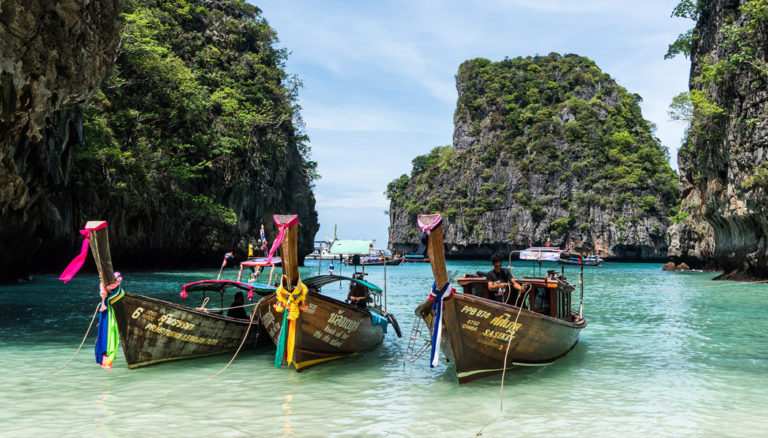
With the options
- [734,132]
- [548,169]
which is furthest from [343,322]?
[548,169]

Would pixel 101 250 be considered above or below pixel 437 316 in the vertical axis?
above

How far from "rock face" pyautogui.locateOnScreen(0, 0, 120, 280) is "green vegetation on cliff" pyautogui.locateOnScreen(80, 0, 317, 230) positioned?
841cm

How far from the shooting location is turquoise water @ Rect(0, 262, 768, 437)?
245 inches

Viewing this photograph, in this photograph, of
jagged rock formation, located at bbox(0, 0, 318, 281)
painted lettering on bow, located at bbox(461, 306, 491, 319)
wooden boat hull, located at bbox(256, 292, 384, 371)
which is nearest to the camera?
painted lettering on bow, located at bbox(461, 306, 491, 319)

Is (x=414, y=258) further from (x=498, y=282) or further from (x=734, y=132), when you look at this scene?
(x=498, y=282)

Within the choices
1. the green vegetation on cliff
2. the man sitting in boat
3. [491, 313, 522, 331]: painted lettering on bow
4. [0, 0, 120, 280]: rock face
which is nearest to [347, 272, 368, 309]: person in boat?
the man sitting in boat

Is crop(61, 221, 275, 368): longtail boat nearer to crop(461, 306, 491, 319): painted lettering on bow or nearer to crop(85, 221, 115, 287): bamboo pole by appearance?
crop(85, 221, 115, 287): bamboo pole

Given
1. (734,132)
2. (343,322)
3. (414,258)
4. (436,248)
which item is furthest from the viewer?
(414,258)

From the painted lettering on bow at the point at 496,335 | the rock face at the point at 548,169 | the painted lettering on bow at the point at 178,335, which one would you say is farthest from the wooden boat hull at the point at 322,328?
the rock face at the point at 548,169

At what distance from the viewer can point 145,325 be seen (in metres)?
8.70

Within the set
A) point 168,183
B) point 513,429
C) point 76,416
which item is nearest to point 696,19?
point 168,183

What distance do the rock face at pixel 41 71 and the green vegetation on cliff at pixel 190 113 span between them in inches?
331

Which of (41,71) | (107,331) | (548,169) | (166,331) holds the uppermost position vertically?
(548,169)

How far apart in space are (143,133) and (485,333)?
29.1 m
